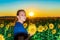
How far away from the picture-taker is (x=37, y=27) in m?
2.40

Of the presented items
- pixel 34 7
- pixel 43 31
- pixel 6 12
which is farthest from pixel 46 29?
pixel 6 12

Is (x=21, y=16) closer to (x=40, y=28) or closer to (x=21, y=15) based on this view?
(x=21, y=15)

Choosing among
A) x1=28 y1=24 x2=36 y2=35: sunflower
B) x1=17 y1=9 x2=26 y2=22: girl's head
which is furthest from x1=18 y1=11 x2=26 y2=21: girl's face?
x1=28 y1=24 x2=36 y2=35: sunflower

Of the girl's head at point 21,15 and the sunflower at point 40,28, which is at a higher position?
the girl's head at point 21,15

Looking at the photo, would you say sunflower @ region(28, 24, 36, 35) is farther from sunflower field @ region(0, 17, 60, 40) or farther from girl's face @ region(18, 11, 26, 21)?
girl's face @ region(18, 11, 26, 21)

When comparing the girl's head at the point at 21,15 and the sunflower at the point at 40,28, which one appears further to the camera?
the sunflower at the point at 40,28

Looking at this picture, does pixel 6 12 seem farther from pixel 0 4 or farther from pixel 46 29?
pixel 46 29

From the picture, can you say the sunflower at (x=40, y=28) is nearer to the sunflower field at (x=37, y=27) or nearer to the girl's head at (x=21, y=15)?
the sunflower field at (x=37, y=27)

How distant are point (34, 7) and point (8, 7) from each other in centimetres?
23

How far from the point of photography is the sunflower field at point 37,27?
2.38 metres

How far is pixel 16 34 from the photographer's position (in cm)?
224

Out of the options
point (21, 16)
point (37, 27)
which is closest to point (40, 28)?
point (37, 27)

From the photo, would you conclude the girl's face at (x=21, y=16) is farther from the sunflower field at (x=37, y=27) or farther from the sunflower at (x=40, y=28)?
the sunflower at (x=40, y=28)

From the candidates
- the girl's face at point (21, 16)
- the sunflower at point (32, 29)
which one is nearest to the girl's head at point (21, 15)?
the girl's face at point (21, 16)
